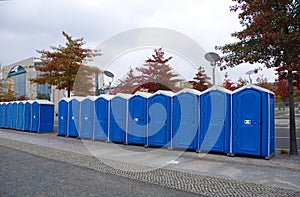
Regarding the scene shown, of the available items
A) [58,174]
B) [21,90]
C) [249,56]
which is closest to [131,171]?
[58,174]

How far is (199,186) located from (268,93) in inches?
165

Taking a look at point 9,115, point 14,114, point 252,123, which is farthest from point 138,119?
point 9,115

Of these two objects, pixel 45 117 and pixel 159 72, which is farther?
pixel 159 72

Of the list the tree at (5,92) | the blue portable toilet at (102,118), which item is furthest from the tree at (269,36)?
the tree at (5,92)

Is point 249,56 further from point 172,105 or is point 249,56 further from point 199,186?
point 199,186

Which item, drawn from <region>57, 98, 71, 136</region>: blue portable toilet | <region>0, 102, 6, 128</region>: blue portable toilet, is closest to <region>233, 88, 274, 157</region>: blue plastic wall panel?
<region>57, 98, 71, 136</region>: blue portable toilet

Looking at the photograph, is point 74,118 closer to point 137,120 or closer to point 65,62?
point 137,120

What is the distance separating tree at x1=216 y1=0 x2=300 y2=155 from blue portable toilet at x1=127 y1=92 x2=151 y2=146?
362cm

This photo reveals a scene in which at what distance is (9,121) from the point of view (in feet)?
62.2

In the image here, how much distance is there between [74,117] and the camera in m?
13.4

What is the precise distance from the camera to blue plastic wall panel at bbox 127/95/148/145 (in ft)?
34.7

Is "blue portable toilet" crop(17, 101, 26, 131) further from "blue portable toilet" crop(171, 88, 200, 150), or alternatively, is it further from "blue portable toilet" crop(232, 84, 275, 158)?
"blue portable toilet" crop(232, 84, 275, 158)

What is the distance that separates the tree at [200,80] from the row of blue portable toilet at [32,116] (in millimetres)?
10611

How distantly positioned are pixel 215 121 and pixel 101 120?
538cm
